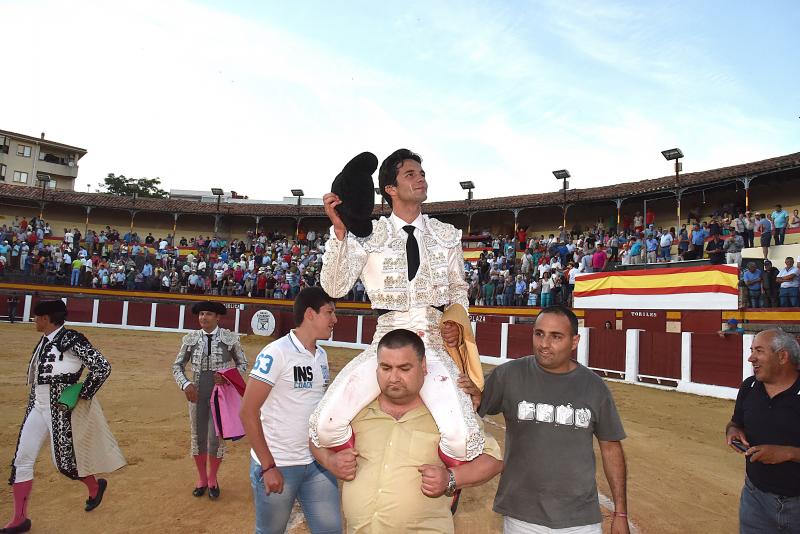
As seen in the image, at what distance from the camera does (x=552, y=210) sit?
24.8m

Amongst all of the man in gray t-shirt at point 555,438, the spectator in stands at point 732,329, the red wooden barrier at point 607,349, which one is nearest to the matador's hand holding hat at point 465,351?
the man in gray t-shirt at point 555,438

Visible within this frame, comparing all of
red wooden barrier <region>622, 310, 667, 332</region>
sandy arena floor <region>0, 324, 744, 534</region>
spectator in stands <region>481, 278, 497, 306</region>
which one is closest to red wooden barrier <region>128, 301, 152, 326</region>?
sandy arena floor <region>0, 324, 744, 534</region>

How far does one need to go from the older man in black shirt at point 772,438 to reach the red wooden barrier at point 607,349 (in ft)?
33.3

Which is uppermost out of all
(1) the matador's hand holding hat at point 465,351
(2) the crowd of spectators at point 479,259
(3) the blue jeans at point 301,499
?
(2) the crowd of spectators at point 479,259

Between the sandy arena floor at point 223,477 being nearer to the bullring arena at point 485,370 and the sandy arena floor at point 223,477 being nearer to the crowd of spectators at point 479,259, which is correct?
the bullring arena at point 485,370

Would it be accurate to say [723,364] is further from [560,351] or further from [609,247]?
[560,351]

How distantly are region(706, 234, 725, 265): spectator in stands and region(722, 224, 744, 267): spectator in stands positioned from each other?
127mm

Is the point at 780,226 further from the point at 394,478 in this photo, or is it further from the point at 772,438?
the point at 394,478

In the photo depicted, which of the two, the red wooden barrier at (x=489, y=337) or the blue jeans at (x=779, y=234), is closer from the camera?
the blue jeans at (x=779, y=234)

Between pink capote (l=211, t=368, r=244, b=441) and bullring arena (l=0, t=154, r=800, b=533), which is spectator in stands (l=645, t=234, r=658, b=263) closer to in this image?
bullring arena (l=0, t=154, r=800, b=533)

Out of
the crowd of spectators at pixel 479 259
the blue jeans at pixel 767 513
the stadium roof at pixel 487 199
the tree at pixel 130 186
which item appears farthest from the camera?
the tree at pixel 130 186

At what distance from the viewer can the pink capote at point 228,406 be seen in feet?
14.3

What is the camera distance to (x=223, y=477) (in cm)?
498

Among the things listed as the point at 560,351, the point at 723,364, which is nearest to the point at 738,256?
the point at 723,364
